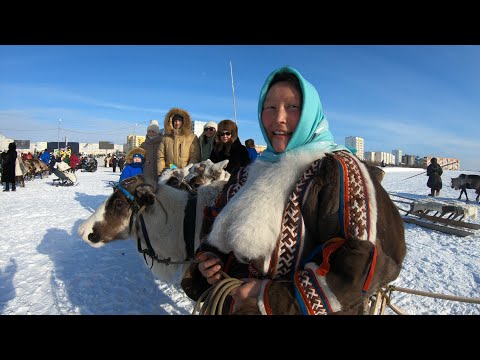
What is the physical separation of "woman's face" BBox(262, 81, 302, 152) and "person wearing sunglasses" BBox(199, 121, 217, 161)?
3.78m

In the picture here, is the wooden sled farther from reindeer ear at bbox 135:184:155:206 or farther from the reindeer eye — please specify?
the reindeer eye

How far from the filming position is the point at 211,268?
1.26m

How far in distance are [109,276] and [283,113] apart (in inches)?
163

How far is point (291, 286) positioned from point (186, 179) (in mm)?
2991

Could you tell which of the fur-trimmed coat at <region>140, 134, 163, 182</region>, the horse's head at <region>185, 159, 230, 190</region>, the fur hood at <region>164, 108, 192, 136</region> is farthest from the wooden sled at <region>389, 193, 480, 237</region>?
the fur-trimmed coat at <region>140, 134, 163, 182</region>

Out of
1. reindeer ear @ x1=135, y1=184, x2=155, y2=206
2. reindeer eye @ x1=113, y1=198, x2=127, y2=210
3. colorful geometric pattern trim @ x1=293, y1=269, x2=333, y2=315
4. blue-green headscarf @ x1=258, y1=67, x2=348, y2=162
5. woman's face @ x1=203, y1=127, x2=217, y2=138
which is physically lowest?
colorful geometric pattern trim @ x1=293, y1=269, x2=333, y2=315

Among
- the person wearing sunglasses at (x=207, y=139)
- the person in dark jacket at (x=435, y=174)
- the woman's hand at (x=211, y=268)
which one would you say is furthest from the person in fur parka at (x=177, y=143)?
the person in dark jacket at (x=435, y=174)

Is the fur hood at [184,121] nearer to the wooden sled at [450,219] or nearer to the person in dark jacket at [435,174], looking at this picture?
the wooden sled at [450,219]

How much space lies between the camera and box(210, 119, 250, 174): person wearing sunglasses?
13.9 ft

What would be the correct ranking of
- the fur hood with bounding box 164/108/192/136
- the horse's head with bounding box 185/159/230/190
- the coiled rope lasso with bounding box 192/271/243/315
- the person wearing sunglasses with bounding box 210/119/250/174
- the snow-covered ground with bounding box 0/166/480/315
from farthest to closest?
the fur hood with bounding box 164/108/192/136 < the person wearing sunglasses with bounding box 210/119/250/174 < the horse's head with bounding box 185/159/230/190 < the snow-covered ground with bounding box 0/166/480/315 < the coiled rope lasso with bounding box 192/271/243/315

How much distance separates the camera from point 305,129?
4.06 ft

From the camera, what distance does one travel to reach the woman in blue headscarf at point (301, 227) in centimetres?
95

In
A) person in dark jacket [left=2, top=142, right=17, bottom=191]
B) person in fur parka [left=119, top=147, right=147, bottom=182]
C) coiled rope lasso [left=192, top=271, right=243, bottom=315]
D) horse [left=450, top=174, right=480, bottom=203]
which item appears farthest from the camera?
horse [left=450, top=174, right=480, bottom=203]
